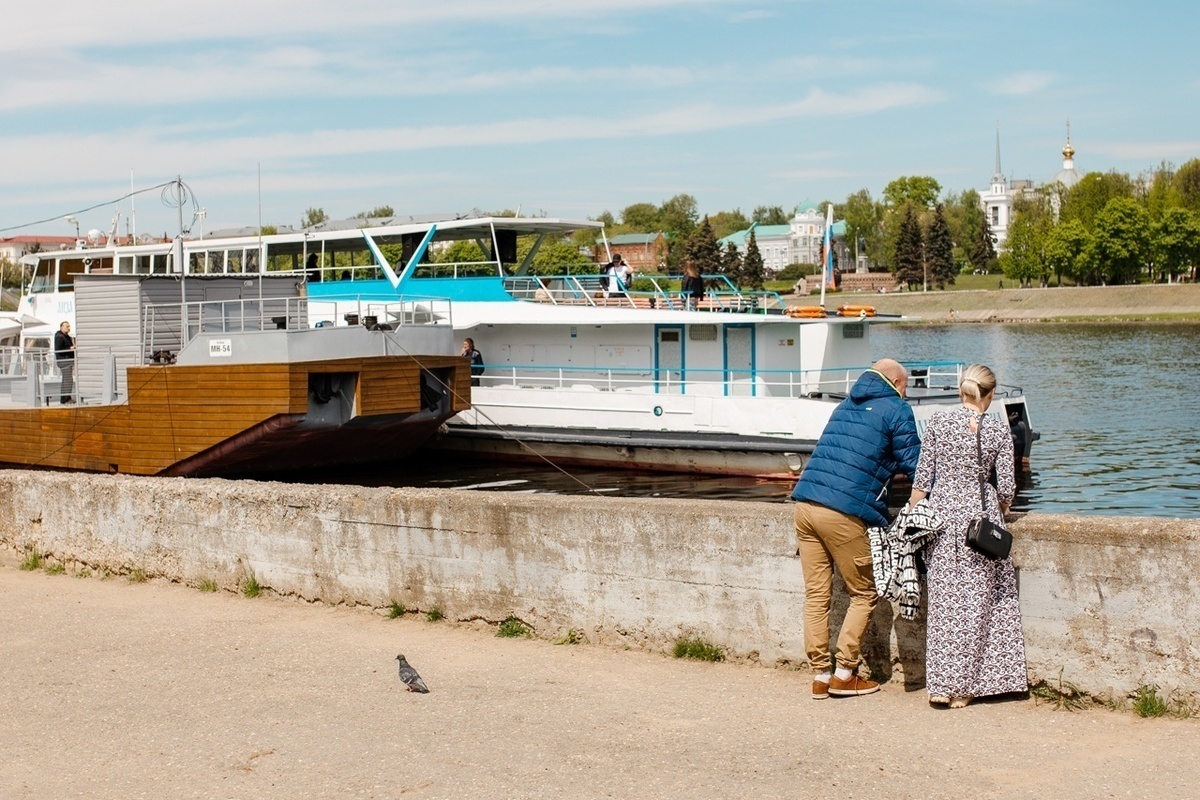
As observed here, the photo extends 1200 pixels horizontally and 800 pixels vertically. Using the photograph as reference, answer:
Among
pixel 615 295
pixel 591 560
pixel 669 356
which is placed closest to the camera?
pixel 591 560

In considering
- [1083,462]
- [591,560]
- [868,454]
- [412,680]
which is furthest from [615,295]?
[868,454]

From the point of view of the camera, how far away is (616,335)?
A: 2534 cm

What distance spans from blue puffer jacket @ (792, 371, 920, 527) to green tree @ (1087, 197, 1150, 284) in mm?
115625

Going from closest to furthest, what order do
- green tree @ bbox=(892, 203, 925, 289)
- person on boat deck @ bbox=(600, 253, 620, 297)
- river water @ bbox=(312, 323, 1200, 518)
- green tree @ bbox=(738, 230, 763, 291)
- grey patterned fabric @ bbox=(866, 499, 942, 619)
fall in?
grey patterned fabric @ bbox=(866, 499, 942, 619) < river water @ bbox=(312, 323, 1200, 518) < person on boat deck @ bbox=(600, 253, 620, 297) < green tree @ bbox=(892, 203, 925, 289) < green tree @ bbox=(738, 230, 763, 291)

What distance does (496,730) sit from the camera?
6.35m

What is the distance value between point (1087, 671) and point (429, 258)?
2316cm

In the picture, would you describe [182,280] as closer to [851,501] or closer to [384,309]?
[384,309]

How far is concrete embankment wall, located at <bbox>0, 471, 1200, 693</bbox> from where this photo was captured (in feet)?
20.9

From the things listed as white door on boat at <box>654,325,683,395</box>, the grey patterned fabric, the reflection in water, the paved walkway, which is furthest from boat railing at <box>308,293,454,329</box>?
the grey patterned fabric

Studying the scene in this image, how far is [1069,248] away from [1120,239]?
4525 mm

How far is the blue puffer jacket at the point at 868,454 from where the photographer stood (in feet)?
21.9

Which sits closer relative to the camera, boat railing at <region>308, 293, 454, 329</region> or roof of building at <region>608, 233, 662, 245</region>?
boat railing at <region>308, 293, 454, 329</region>

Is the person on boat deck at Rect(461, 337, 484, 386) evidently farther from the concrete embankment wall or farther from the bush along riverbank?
the bush along riverbank

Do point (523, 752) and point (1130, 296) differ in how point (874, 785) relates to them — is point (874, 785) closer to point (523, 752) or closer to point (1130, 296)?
point (523, 752)
